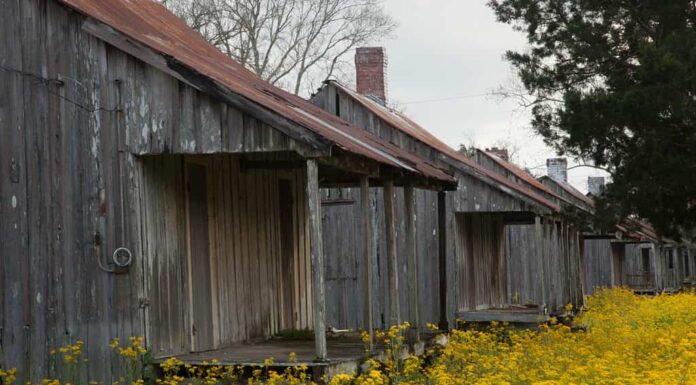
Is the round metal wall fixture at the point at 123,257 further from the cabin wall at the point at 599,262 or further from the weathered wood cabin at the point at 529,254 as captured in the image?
the cabin wall at the point at 599,262

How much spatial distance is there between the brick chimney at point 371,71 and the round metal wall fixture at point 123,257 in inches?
622

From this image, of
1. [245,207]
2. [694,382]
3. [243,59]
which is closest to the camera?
[694,382]

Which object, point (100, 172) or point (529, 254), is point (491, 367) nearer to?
point (100, 172)

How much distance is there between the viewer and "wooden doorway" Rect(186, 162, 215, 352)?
13375 mm

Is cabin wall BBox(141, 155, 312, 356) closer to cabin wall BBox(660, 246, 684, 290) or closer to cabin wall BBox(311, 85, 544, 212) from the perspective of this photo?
cabin wall BBox(311, 85, 544, 212)

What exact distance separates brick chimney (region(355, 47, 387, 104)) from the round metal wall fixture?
15796mm

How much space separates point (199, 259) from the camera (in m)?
13.7

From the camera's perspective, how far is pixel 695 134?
1973cm

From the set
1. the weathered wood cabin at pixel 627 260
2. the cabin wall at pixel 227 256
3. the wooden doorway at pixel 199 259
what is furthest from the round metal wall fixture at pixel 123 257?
the weathered wood cabin at pixel 627 260

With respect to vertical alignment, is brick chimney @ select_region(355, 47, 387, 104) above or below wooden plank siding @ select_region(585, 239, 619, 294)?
above

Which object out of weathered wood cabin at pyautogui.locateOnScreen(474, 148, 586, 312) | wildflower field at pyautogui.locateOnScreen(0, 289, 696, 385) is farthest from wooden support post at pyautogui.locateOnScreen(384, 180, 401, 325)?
weathered wood cabin at pyautogui.locateOnScreen(474, 148, 586, 312)

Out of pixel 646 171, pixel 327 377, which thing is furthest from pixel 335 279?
pixel 327 377

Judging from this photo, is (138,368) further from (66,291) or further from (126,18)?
→ (126,18)

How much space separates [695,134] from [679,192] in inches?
52.3
